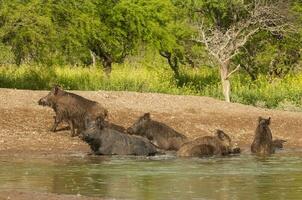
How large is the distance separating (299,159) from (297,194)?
6.10m

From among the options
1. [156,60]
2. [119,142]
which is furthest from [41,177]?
[156,60]

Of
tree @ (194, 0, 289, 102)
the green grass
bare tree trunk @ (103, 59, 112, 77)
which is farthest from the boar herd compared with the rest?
bare tree trunk @ (103, 59, 112, 77)

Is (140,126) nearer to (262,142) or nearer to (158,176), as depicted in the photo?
(262,142)

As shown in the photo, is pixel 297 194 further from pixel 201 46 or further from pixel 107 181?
pixel 201 46

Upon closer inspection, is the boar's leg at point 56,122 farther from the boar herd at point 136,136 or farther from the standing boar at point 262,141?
the standing boar at point 262,141

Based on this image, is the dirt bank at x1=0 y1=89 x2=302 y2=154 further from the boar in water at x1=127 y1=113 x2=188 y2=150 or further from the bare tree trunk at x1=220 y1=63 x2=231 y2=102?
the bare tree trunk at x1=220 y1=63 x2=231 y2=102

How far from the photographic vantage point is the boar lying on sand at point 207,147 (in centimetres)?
1858

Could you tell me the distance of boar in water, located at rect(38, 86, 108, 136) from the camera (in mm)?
21125

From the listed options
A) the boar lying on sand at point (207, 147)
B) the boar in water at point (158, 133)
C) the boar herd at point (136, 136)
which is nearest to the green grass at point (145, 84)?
the boar herd at point (136, 136)

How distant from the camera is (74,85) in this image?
33.3 m

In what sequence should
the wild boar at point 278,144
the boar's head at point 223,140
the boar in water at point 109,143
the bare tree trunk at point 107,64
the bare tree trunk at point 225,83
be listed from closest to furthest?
the boar in water at point 109,143
the boar's head at point 223,140
the wild boar at point 278,144
the bare tree trunk at point 225,83
the bare tree trunk at point 107,64

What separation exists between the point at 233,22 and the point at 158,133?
660 inches

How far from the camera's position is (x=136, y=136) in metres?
19.3

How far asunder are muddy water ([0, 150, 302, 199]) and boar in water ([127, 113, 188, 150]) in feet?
4.73
